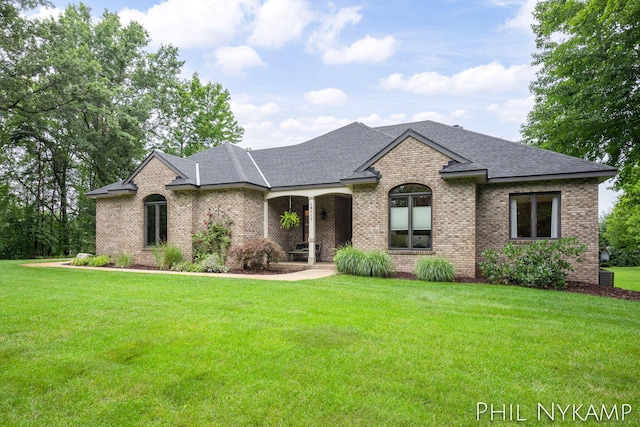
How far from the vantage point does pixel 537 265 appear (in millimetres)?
9797

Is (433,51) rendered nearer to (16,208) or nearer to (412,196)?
(412,196)

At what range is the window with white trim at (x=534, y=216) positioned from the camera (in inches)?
437

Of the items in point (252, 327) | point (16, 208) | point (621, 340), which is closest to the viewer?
point (621, 340)

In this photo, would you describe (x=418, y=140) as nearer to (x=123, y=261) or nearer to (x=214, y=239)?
(x=214, y=239)

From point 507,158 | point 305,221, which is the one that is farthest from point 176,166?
point 507,158

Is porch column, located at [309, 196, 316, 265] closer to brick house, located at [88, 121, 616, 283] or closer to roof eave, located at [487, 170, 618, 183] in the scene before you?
brick house, located at [88, 121, 616, 283]

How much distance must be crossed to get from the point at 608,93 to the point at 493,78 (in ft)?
24.5

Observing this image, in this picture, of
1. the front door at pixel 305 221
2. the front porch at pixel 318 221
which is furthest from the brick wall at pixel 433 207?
the front door at pixel 305 221

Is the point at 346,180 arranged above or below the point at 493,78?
below

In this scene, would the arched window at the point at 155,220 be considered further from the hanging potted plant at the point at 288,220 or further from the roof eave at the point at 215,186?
the hanging potted plant at the point at 288,220

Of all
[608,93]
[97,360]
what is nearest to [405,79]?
[608,93]

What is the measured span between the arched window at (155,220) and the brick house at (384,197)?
0.04m

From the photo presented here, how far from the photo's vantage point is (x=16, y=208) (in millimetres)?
23094

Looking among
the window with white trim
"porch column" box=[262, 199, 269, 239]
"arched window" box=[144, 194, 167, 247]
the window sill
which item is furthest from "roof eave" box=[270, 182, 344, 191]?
the window with white trim
